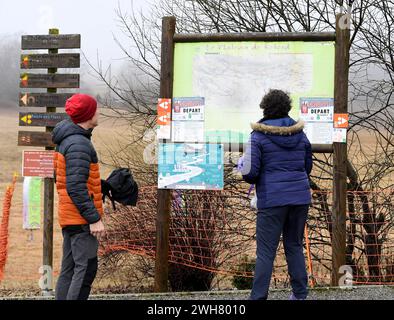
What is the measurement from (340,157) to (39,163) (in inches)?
131

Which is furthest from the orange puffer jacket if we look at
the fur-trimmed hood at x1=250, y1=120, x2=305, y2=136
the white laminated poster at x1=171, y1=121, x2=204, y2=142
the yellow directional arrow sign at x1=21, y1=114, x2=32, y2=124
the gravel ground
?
the yellow directional arrow sign at x1=21, y1=114, x2=32, y2=124

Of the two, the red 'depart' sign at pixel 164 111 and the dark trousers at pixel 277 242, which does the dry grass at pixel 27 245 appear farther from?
the dark trousers at pixel 277 242

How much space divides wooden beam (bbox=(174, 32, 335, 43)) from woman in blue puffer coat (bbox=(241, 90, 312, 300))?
1479 mm

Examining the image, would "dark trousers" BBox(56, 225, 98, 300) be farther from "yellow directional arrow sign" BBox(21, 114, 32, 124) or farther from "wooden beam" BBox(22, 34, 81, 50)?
"wooden beam" BBox(22, 34, 81, 50)

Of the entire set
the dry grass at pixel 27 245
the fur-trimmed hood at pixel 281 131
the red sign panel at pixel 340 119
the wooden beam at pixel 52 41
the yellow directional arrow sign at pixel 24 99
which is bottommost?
the dry grass at pixel 27 245

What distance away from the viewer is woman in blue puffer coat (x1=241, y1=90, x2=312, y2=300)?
188 inches

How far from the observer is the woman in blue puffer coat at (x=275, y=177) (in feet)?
15.7

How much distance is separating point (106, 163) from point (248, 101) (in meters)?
4.29

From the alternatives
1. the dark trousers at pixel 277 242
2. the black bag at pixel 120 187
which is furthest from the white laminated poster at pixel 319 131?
the black bag at pixel 120 187

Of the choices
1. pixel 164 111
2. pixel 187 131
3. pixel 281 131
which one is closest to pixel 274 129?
Result: pixel 281 131

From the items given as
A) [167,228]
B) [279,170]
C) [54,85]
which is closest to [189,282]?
[167,228]

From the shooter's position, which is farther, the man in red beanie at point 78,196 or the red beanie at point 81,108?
the red beanie at point 81,108

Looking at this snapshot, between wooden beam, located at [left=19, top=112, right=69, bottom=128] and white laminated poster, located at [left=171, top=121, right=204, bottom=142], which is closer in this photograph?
white laminated poster, located at [left=171, top=121, right=204, bottom=142]

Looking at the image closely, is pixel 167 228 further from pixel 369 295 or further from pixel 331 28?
pixel 331 28
